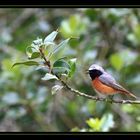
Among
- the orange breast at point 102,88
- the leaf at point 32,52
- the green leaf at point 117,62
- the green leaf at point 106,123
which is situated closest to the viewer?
the leaf at point 32,52

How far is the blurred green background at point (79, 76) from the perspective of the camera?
4.82 meters

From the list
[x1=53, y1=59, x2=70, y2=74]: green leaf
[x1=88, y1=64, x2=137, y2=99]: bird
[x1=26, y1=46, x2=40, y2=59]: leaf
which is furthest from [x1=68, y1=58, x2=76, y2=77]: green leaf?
[x1=88, y1=64, x2=137, y2=99]: bird

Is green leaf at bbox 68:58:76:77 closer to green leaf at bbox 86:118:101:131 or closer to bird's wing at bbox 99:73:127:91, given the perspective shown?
bird's wing at bbox 99:73:127:91

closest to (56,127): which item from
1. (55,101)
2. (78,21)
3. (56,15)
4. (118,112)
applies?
(55,101)

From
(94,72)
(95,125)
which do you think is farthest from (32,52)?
(95,125)

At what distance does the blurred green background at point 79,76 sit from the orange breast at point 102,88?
140 centimetres

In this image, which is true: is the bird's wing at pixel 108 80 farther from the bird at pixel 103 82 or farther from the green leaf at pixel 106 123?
the green leaf at pixel 106 123

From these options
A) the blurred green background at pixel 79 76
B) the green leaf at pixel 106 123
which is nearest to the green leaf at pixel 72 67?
the green leaf at pixel 106 123

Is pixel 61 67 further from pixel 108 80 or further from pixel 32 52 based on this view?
pixel 108 80

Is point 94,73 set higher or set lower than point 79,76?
lower

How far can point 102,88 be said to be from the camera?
9.28ft

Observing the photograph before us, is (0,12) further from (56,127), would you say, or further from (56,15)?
(56,127)

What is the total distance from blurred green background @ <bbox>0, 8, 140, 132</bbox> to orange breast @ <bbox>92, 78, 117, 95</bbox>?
4.59 feet

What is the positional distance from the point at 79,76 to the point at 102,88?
2236mm
